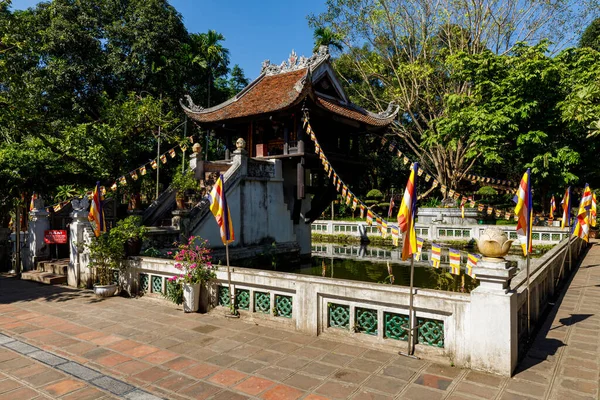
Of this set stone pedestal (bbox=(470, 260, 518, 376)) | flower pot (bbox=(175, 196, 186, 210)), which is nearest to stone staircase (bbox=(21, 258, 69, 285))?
flower pot (bbox=(175, 196, 186, 210))

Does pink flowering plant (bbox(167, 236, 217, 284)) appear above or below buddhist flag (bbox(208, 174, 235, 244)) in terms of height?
below

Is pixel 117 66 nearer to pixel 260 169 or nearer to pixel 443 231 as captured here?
pixel 260 169

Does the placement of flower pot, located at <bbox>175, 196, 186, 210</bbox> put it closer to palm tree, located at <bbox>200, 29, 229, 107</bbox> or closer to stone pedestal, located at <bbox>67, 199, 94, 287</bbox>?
stone pedestal, located at <bbox>67, 199, 94, 287</bbox>

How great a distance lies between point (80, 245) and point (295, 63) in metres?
13.4

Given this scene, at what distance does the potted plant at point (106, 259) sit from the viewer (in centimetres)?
849

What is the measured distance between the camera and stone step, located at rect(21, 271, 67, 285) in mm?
10203

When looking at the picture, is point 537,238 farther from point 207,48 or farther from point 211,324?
point 207,48

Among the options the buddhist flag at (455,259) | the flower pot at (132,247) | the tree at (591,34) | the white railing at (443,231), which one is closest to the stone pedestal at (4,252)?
the flower pot at (132,247)

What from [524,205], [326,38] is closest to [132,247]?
[524,205]

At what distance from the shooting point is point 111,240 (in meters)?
8.55

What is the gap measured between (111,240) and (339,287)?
5462mm

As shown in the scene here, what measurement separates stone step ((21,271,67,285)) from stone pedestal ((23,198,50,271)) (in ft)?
2.17

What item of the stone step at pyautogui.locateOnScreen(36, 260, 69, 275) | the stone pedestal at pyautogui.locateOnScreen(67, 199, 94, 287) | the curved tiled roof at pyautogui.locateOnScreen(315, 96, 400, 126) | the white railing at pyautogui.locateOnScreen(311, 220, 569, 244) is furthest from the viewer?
the white railing at pyautogui.locateOnScreen(311, 220, 569, 244)

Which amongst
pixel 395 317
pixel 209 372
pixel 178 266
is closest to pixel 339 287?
pixel 395 317
